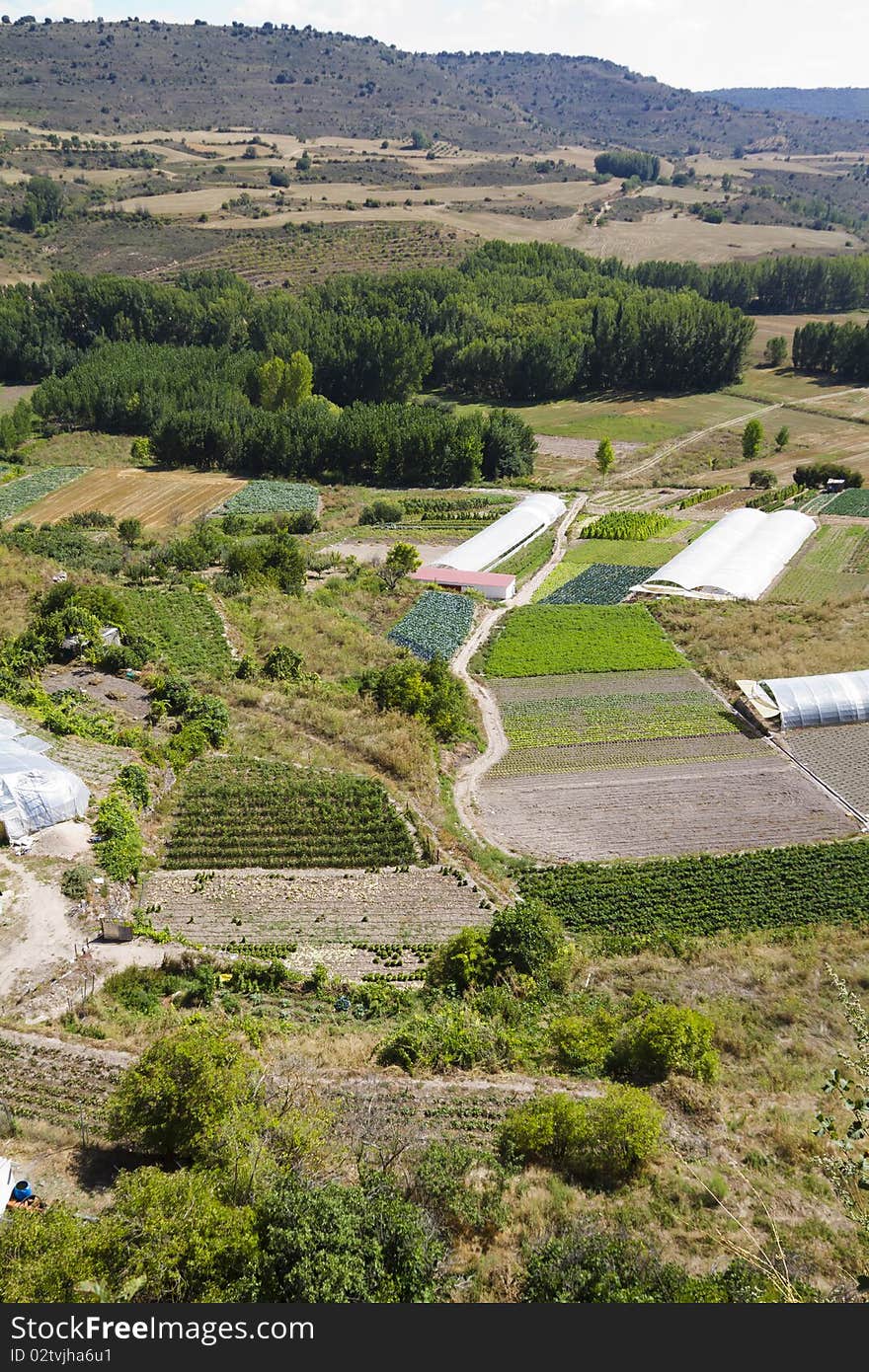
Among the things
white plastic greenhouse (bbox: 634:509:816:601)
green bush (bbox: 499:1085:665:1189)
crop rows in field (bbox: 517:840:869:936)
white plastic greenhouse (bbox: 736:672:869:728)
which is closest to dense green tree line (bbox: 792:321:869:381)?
white plastic greenhouse (bbox: 634:509:816:601)

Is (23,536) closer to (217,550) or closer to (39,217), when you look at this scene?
(217,550)

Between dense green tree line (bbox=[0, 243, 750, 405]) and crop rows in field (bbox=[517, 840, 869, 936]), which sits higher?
dense green tree line (bbox=[0, 243, 750, 405])

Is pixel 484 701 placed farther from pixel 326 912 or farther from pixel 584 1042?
pixel 584 1042

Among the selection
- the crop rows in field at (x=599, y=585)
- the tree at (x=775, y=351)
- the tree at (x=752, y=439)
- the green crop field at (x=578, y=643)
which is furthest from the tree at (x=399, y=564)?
the tree at (x=775, y=351)

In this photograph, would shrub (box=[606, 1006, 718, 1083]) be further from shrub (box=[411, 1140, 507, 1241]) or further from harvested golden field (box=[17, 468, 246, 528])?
harvested golden field (box=[17, 468, 246, 528])

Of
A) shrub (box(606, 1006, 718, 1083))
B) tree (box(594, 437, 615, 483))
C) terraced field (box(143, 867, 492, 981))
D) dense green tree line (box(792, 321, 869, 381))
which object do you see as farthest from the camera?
dense green tree line (box(792, 321, 869, 381))

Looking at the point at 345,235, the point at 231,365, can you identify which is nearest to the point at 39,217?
the point at 345,235

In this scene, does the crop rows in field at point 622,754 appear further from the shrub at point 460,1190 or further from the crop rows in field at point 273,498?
the crop rows in field at point 273,498

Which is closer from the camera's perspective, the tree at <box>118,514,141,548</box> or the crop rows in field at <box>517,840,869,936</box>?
the crop rows in field at <box>517,840,869,936</box>
